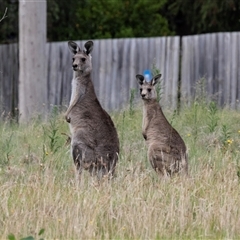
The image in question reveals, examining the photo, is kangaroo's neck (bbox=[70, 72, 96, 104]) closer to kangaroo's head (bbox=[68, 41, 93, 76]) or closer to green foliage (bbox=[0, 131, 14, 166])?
kangaroo's head (bbox=[68, 41, 93, 76])

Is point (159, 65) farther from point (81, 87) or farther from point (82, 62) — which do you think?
point (81, 87)

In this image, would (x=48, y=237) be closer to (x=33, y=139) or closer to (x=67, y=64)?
(x=33, y=139)

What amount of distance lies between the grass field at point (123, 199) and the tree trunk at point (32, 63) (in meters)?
4.49

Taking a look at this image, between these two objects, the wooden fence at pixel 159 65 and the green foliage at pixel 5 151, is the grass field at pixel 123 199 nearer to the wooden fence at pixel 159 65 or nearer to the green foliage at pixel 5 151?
the green foliage at pixel 5 151

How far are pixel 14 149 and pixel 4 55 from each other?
25.3 ft

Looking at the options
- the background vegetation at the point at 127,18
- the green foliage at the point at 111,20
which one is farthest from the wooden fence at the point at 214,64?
the green foliage at the point at 111,20

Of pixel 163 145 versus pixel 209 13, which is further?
pixel 209 13

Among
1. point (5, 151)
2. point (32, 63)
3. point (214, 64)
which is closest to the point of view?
point (5, 151)

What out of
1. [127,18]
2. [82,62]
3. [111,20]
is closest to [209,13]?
[127,18]

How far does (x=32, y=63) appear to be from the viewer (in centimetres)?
1608

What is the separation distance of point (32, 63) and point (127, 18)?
896 centimetres

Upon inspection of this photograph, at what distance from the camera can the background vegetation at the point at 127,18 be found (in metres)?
23.3

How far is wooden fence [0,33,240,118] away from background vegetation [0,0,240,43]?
4380mm

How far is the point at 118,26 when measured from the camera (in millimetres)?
24641
